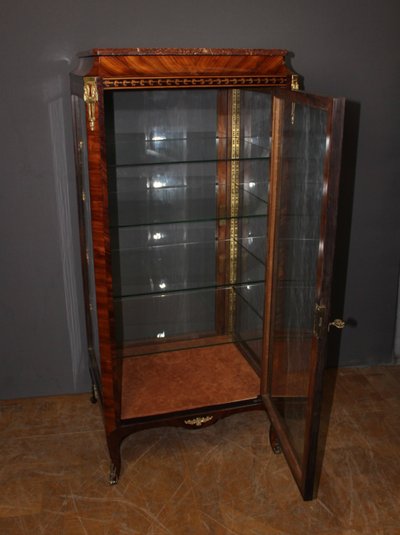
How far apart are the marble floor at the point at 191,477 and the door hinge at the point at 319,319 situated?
0.76 meters

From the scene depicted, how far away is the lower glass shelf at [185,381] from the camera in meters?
2.09

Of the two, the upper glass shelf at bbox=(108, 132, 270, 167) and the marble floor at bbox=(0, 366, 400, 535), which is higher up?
the upper glass shelf at bbox=(108, 132, 270, 167)

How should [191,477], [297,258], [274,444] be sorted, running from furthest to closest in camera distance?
1. [274,444]
2. [191,477]
3. [297,258]

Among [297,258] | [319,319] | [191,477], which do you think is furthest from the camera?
[191,477]

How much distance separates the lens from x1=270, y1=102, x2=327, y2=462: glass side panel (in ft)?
5.09

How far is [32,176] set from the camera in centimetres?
225

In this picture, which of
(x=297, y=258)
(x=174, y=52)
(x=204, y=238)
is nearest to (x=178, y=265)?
(x=204, y=238)

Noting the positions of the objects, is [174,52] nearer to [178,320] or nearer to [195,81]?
[195,81]

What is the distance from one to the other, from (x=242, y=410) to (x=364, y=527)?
0.58m

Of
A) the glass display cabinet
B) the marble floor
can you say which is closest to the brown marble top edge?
the glass display cabinet

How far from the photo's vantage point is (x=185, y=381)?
2223mm

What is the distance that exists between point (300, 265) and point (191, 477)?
0.95m

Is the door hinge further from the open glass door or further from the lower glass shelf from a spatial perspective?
the lower glass shelf

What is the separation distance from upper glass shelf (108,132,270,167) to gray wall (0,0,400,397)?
0.82 ft
